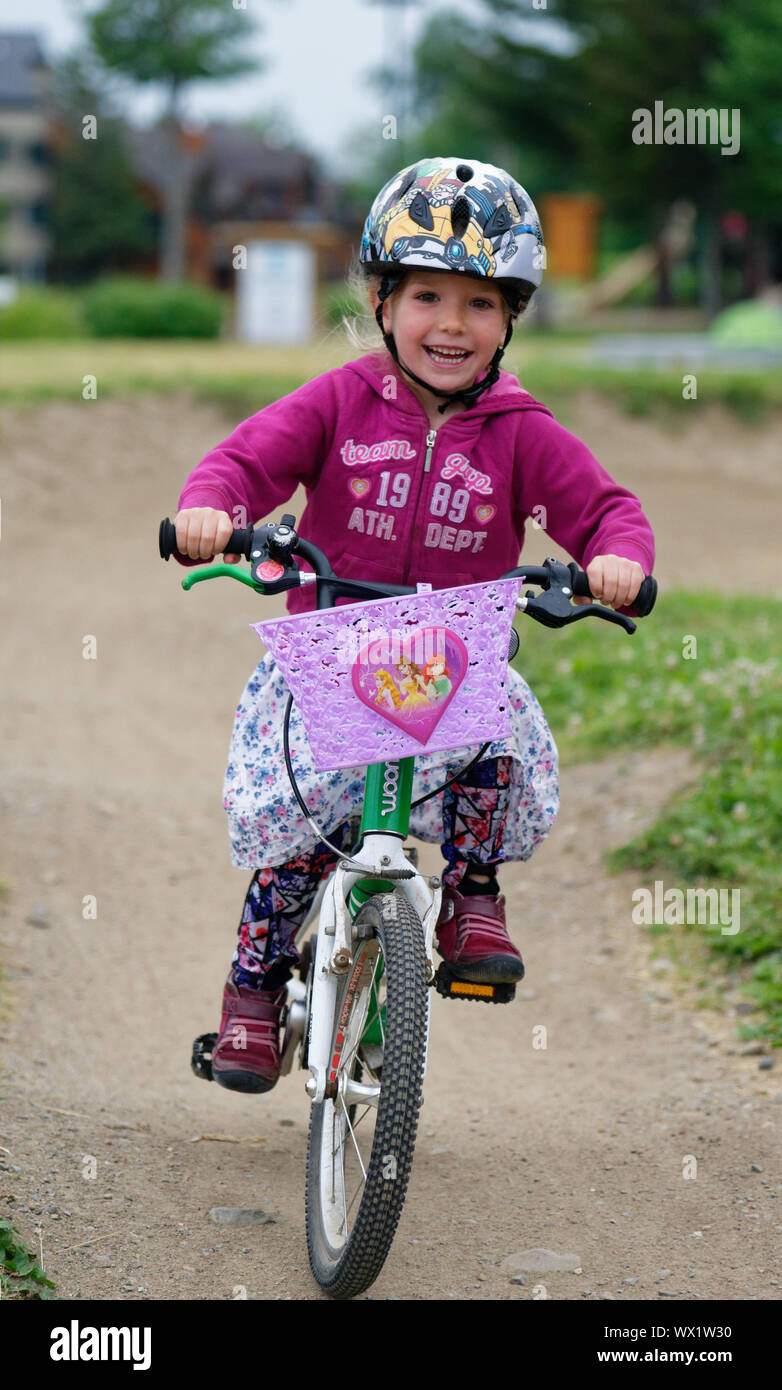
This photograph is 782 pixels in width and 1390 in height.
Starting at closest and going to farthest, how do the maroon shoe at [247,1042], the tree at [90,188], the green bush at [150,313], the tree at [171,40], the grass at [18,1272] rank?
1. the grass at [18,1272]
2. the maroon shoe at [247,1042]
3. the green bush at [150,313]
4. the tree at [171,40]
5. the tree at [90,188]

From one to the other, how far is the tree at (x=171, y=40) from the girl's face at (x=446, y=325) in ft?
134

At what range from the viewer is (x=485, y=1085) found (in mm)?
4719

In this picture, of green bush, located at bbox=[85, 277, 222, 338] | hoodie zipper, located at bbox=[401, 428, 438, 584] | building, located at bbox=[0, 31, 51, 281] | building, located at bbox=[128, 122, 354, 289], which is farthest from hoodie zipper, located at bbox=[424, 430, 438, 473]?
building, located at bbox=[0, 31, 51, 281]

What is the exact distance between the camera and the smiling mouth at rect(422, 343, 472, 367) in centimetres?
344

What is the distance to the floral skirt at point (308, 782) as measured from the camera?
3500mm

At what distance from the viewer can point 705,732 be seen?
21.8 ft

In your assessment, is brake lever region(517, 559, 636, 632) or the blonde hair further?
the blonde hair

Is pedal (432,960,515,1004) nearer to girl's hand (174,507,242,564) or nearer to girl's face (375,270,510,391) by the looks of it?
girl's hand (174,507,242,564)

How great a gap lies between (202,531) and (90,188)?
5312cm

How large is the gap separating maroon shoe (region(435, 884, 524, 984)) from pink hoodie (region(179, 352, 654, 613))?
75 cm

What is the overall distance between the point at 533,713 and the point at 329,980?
0.79 m

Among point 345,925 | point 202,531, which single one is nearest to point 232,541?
point 202,531

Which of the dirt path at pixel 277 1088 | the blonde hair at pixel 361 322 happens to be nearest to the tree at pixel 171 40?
the dirt path at pixel 277 1088

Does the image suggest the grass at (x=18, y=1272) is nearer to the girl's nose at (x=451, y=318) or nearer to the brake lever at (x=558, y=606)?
the brake lever at (x=558, y=606)
